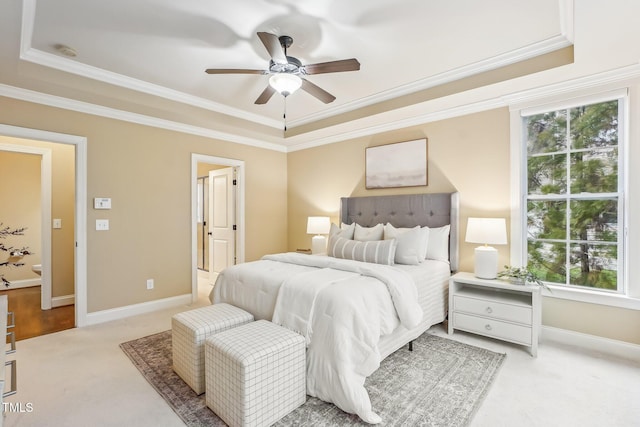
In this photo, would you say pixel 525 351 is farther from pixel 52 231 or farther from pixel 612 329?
pixel 52 231

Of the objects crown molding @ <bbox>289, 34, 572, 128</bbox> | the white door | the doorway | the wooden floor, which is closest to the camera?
crown molding @ <bbox>289, 34, 572, 128</bbox>

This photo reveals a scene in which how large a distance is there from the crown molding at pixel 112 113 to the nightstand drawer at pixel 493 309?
12.3ft

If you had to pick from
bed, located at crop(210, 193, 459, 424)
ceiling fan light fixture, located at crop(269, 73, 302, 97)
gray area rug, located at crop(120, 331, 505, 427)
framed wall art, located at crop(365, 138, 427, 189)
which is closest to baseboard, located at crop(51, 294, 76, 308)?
gray area rug, located at crop(120, 331, 505, 427)

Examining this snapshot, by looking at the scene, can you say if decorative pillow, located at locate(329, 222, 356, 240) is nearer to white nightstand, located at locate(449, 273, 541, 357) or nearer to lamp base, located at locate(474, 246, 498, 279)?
white nightstand, located at locate(449, 273, 541, 357)

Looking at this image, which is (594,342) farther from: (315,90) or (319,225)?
(315,90)

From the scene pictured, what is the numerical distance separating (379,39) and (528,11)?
1051 mm

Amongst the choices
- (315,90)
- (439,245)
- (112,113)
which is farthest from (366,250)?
(112,113)

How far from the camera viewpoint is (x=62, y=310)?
3.98m

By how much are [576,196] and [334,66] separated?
257cm

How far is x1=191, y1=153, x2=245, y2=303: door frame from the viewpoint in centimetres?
426

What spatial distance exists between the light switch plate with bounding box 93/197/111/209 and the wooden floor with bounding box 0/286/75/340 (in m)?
1.34

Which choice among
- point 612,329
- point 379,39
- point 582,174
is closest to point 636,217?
point 582,174

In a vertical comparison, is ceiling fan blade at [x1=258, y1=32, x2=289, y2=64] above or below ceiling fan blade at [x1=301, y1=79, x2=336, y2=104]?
above

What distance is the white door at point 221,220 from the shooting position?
4.97 m
